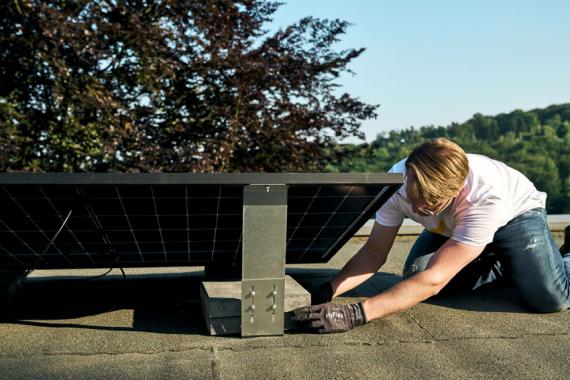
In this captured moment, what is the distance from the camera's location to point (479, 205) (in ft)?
11.1

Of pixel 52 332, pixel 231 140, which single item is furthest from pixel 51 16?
pixel 52 332

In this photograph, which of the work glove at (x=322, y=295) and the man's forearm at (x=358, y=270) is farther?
the man's forearm at (x=358, y=270)

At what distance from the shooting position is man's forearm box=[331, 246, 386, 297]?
13.1ft

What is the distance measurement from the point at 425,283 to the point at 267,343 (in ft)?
2.91

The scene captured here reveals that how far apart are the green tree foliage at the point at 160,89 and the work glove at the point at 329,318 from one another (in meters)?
5.96

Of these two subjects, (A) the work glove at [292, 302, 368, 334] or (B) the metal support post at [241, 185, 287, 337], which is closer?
(B) the metal support post at [241, 185, 287, 337]

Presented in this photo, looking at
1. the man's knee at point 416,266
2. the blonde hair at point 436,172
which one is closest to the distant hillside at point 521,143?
the man's knee at point 416,266

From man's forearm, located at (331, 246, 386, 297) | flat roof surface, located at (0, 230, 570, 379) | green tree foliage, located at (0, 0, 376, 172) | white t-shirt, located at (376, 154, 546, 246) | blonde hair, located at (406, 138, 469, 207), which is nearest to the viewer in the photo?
flat roof surface, located at (0, 230, 570, 379)

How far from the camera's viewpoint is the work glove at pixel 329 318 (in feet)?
10.6

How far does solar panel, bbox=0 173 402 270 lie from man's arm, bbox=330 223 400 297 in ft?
0.54

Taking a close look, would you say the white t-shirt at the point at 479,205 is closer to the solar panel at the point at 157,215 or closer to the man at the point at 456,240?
the man at the point at 456,240

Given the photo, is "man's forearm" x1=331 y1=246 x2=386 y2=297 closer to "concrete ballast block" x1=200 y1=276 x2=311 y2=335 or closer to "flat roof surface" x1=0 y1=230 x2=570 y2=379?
"flat roof surface" x1=0 y1=230 x2=570 y2=379

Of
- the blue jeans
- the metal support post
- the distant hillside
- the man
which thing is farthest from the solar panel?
the distant hillside

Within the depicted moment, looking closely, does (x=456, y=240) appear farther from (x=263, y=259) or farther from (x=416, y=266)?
(x=263, y=259)
